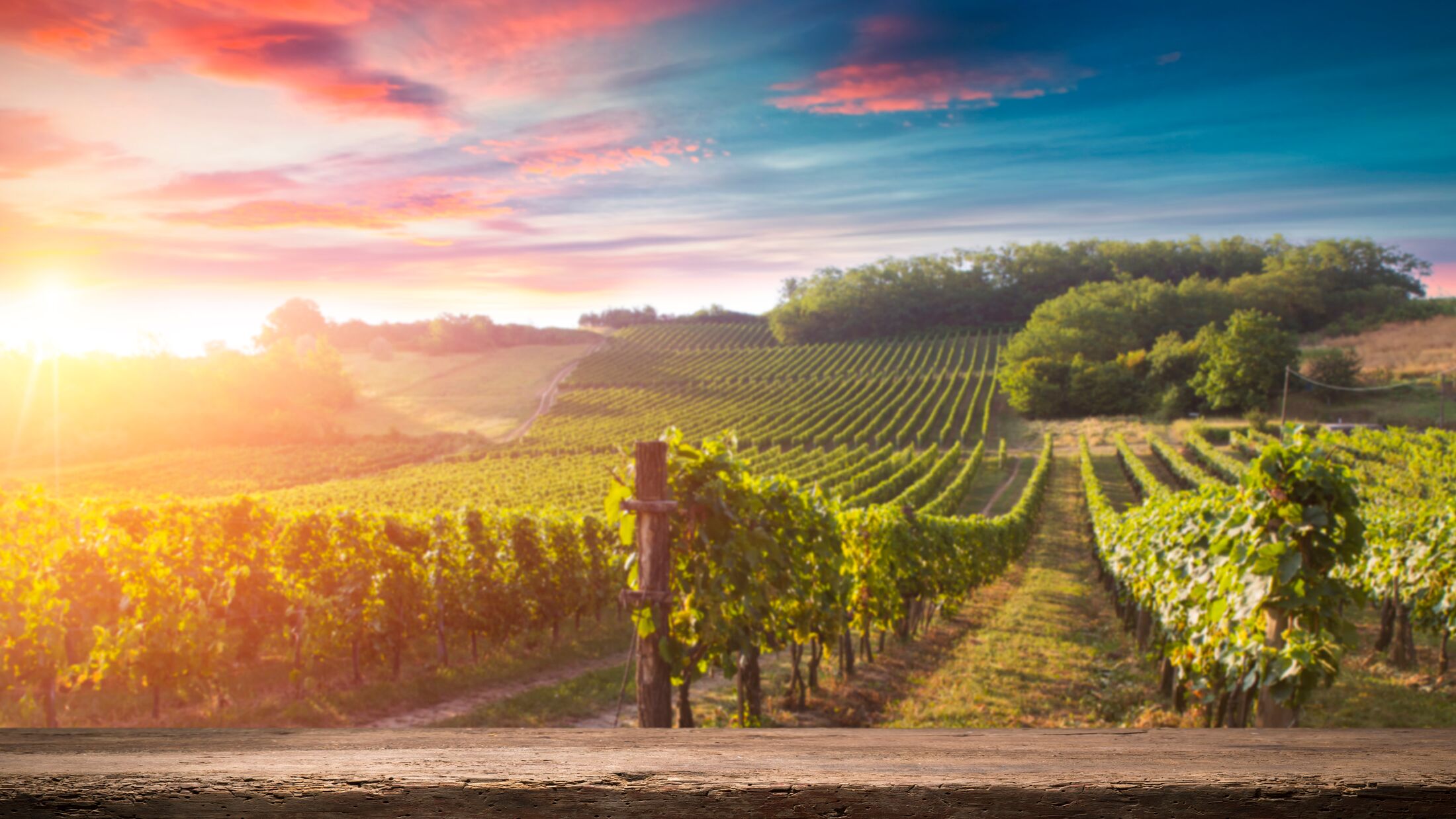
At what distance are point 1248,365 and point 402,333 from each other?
317ft

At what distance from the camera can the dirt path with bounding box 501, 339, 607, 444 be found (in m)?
61.2

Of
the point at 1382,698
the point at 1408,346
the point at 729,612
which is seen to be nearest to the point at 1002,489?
the point at 1382,698

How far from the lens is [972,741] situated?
4.61 ft

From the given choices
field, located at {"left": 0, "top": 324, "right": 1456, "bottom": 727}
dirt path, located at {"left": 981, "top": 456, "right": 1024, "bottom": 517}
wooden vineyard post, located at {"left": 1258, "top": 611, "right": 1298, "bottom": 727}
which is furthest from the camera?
dirt path, located at {"left": 981, "top": 456, "right": 1024, "bottom": 517}

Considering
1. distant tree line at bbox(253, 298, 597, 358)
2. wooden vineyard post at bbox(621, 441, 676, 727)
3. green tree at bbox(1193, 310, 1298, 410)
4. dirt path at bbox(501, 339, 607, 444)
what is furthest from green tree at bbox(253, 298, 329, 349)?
wooden vineyard post at bbox(621, 441, 676, 727)

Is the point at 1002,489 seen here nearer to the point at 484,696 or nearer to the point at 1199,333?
the point at 484,696

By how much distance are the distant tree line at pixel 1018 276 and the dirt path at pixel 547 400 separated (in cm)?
3083

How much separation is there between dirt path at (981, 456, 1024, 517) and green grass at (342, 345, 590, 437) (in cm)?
3772

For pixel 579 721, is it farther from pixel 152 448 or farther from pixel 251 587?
pixel 152 448

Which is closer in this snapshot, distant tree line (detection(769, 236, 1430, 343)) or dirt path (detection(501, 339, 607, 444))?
dirt path (detection(501, 339, 607, 444))

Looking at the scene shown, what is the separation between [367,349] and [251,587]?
99074 mm

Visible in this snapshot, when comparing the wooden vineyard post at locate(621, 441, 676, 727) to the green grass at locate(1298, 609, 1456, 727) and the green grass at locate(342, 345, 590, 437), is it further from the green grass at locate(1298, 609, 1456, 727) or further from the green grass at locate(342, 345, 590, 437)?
the green grass at locate(342, 345, 590, 437)

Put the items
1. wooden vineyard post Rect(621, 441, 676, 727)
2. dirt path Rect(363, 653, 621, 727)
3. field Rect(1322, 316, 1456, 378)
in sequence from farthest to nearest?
field Rect(1322, 316, 1456, 378) < dirt path Rect(363, 653, 621, 727) < wooden vineyard post Rect(621, 441, 676, 727)

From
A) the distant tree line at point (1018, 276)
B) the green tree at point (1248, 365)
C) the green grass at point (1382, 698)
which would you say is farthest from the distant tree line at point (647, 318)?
the green grass at point (1382, 698)
